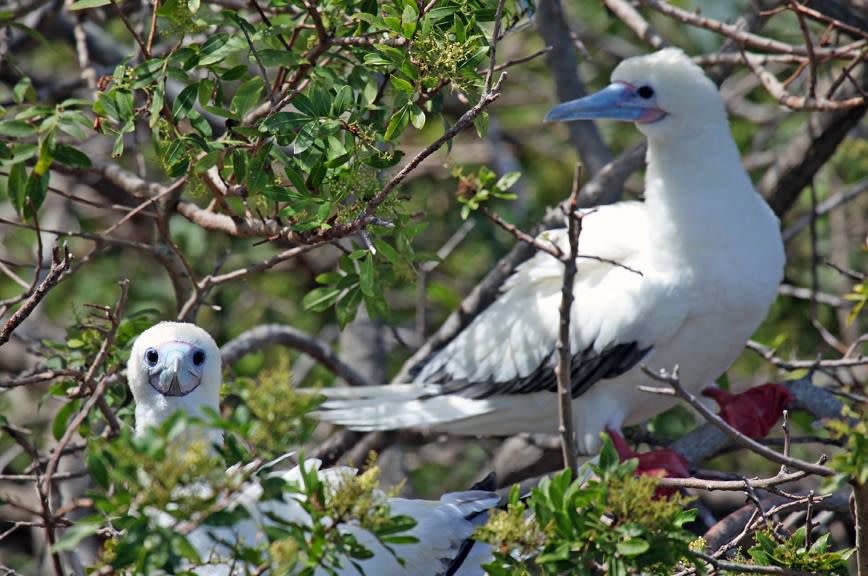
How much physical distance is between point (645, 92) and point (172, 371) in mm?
2347

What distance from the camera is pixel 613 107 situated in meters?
4.86

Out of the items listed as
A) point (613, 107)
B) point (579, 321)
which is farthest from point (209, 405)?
point (613, 107)

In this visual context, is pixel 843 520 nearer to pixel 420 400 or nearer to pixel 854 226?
pixel 420 400

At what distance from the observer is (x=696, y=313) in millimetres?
4738

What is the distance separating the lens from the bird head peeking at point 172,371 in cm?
357

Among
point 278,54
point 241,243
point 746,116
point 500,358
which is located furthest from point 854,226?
point 278,54

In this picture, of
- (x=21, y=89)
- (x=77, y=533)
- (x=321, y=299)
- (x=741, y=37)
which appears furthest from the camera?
(x=741, y=37)

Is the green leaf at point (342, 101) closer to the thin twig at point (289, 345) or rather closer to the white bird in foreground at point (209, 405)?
the white bird in foreground at point (209, 405)

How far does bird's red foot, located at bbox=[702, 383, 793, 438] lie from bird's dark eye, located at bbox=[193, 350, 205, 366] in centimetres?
230

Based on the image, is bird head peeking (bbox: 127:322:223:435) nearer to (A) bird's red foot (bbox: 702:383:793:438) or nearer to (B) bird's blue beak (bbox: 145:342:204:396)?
(B) bird's blue beak (bbox: 145:342:204:396)

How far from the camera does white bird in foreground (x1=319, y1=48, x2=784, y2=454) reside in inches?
186

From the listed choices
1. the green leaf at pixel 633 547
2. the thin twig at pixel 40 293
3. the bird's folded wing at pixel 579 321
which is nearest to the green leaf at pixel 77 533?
the thin twig at pixel 40 293

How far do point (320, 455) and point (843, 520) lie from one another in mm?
2078

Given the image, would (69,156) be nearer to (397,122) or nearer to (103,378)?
(103,378)
